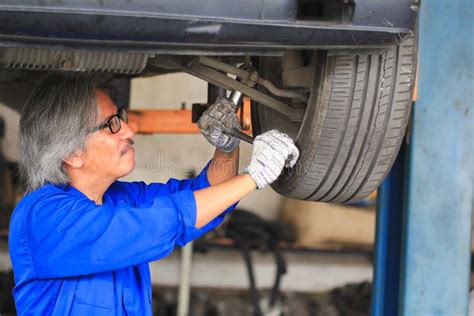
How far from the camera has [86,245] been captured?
1.32 metres

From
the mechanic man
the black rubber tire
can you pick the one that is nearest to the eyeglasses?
the mechanic man

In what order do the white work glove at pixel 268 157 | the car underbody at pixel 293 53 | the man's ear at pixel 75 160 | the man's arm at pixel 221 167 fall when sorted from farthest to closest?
the man's arm at pixel 221 167 < the man's ear at pixel 75 160 < the white work glove at pixel 268 157 < the car underbody at pixel 293 53

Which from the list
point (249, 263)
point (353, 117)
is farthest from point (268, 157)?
point (249, 263)

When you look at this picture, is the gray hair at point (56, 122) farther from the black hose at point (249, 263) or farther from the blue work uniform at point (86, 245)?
the black hose at point (249, 263)

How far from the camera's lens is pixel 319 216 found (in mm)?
4305

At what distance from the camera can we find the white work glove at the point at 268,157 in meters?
1.40

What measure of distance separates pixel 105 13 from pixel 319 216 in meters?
3.32

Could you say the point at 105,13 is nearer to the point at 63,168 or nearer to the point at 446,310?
the point at 63,168

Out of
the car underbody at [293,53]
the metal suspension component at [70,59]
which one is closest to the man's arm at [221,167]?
the car underbody at [293,53]

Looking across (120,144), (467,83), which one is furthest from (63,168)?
(467,83)

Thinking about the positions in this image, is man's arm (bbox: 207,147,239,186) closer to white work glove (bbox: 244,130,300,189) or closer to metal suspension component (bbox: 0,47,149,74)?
white work glove (bbox: 244,130,300,189)

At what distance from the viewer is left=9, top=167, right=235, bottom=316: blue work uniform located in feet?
4.32

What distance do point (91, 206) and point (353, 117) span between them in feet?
1.82

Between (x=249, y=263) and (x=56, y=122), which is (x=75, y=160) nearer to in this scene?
(x=56, y=122)
